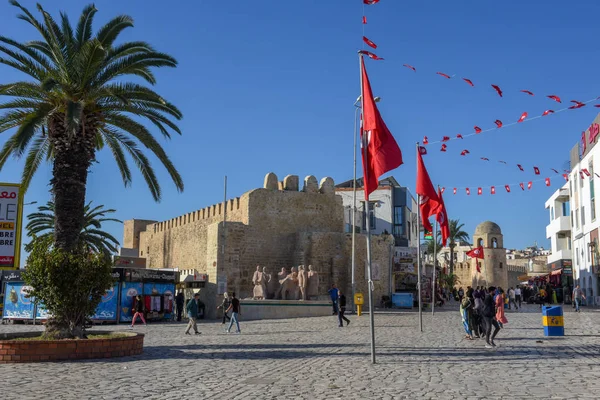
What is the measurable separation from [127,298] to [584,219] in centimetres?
2644

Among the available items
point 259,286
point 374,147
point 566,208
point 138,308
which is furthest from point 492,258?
point 374,147

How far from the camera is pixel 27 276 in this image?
11.2 meters

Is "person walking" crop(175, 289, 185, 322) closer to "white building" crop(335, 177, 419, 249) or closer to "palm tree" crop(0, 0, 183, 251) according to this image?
"palm tree" crop(0, 0, 183, 251)

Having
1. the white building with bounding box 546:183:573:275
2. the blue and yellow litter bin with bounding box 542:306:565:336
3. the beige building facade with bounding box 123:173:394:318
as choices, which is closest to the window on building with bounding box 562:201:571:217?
the white building with bounding box 546:183:573:275

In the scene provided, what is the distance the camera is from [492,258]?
55281 millimetres

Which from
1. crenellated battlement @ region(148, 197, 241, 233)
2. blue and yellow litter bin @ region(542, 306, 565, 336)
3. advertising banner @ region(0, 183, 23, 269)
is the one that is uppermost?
crenellated battlement @ region(148, 197, 241, 233)

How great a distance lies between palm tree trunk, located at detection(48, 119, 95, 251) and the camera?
12.1 m

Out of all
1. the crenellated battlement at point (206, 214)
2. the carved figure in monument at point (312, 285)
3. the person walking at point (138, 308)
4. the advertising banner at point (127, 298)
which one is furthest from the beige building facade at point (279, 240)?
the advertising banner at point (127, 298)

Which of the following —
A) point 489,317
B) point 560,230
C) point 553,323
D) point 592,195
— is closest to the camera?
point 489,317

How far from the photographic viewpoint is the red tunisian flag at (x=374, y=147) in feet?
33.7

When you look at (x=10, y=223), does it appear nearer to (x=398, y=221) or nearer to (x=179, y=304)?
(x=179, y=304)

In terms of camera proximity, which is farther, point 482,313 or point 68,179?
point 482,313

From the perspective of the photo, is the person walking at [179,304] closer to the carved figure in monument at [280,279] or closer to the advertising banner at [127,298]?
the advertising banner at [127,298]

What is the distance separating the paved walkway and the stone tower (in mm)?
41945
